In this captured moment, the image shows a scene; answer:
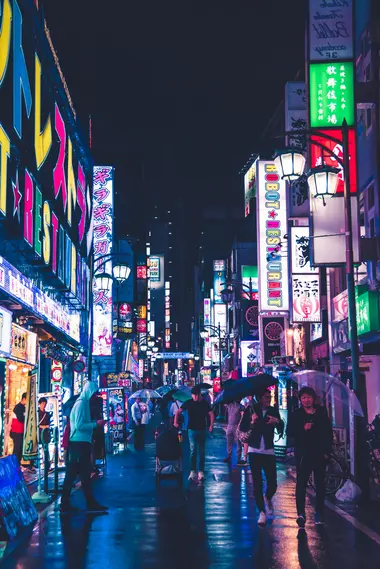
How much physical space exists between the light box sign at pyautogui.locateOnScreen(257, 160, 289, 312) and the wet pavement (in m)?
23.3

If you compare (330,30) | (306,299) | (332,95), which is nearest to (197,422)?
(332,95)

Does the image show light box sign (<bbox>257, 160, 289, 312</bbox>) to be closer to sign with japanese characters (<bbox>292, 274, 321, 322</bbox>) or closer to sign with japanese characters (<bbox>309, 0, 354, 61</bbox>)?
sign with japanese characters (<bbox>292, 274, 321, 322</bbox>)

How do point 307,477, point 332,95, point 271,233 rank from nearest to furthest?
point 307,477, point 332,95, point 271,233

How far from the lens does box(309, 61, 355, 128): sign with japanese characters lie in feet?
70.3

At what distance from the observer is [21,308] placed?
1977 cm

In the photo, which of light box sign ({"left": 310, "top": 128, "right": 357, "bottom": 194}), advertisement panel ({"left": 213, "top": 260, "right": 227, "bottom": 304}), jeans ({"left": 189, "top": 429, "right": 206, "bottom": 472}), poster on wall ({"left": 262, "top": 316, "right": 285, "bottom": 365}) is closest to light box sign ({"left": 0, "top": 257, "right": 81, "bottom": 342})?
jeans ({"left": 189, "top": 429, "right": 206, "bottom": 472})

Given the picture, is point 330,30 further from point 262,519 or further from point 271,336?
point 271,336

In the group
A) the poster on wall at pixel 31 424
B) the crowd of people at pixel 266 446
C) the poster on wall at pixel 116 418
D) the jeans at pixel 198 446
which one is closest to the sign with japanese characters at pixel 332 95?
the jeans at pixel 198 446

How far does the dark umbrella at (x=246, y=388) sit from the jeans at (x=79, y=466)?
3.42 metres

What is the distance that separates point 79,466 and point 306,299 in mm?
19700

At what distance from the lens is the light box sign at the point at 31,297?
55.6 ft

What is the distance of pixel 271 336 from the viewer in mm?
41594

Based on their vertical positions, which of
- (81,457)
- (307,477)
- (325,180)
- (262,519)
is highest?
(325,180)

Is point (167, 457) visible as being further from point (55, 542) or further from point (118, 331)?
point (118, 331)
